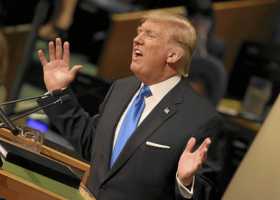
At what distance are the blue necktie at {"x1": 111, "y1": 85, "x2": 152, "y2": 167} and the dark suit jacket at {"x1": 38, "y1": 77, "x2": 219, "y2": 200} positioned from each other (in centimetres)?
3

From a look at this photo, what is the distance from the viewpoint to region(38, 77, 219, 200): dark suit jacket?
2748 millimetres

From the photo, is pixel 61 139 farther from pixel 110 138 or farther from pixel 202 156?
pixel 202 156

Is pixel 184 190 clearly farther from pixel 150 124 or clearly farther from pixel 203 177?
pixel 203 177

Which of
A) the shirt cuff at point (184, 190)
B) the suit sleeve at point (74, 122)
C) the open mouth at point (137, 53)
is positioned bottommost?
the suit sleeve at point (74, 122)

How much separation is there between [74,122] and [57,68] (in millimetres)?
224

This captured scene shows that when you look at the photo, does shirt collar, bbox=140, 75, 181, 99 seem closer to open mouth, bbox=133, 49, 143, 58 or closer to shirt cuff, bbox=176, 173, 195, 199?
open mouth, bbox=133, 49, 143, 58

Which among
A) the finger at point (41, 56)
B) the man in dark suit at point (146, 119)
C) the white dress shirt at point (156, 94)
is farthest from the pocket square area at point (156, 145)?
the finger at point (41, 56)

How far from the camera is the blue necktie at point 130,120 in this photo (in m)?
2.83

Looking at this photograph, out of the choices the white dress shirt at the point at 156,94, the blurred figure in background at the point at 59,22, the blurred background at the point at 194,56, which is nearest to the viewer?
the white dress shirt at the point at 156,94

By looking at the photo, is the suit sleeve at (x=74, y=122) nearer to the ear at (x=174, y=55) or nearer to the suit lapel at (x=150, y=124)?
the suit lapel at (x=150, y=124)

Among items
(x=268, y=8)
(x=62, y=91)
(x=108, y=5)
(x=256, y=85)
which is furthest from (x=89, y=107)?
(x=268, y=8)

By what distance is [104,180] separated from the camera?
9.16 ft

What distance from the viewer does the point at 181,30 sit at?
2.85 metres

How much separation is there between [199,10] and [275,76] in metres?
0.80
